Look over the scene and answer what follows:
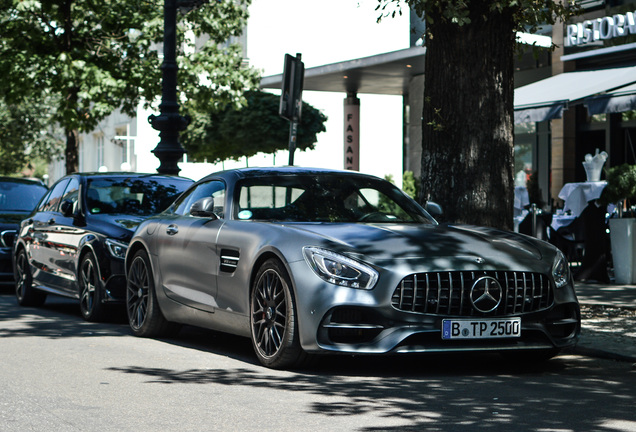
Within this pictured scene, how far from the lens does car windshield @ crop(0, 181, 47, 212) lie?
1590cm

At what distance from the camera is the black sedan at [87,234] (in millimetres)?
10391

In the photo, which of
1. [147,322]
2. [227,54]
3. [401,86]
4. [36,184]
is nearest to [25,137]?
[401,86]

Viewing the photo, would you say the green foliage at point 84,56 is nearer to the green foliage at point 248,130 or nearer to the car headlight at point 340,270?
the green foliage at point 248,130

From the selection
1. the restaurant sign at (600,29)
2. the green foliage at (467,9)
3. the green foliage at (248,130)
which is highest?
the restaurant sign at (600,29)

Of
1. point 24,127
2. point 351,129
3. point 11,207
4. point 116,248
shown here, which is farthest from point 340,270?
point 24,127

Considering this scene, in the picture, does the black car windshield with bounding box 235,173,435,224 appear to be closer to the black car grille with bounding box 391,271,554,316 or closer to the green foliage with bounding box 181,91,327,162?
the black car grille with bounding box 391,271,554,316

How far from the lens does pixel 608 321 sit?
33.3ft

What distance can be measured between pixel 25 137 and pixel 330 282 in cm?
4109

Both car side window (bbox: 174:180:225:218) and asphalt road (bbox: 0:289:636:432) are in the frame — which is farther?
car side window (bbox: 174:180:225:218)

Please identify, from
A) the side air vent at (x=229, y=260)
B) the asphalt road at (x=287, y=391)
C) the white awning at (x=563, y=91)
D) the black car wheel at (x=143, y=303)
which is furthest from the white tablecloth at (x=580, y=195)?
the side air vent at (x=229, y=260)

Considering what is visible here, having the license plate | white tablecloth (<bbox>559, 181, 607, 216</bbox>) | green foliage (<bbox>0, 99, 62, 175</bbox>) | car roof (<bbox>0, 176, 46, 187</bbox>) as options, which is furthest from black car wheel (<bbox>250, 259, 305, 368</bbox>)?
green foliage (<bbox>0, 99, 62, 175</bbox>)

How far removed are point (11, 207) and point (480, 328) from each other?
10385 millimetres

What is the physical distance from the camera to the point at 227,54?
1007 inches

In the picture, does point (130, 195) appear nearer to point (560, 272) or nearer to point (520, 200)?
point (560, 272)
